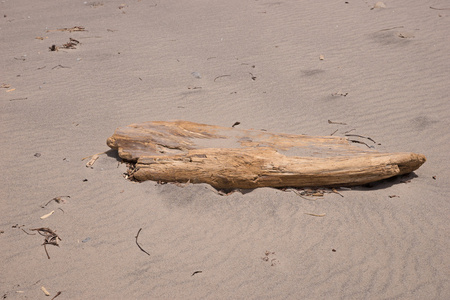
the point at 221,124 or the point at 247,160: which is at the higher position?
the point at 247,160

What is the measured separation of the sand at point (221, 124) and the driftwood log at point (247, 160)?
177mm

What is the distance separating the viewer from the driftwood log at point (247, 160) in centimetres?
405

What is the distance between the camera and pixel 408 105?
6402 mm

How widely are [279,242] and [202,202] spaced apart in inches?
35.2

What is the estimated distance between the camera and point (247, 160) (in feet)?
13.3

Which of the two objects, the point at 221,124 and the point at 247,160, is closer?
the point at 247,160

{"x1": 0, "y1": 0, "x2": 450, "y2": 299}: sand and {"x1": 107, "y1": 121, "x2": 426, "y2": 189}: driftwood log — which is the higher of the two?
{"x1": 107, "y1": 121, "x2": 426, "y2": 189}: driftwood log

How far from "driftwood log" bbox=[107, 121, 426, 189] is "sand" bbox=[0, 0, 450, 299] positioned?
0.58 ft

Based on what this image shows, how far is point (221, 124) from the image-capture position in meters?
5.89

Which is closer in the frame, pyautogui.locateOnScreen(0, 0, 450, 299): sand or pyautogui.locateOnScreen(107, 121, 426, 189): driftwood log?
pyautogui.locateOnScreen(0, 0, 450, 299): sand

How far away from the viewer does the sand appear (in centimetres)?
338

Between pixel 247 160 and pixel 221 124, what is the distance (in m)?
1.92

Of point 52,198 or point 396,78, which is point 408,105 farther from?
point 52,198

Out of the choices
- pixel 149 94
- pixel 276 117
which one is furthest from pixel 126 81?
pixel 276 117
